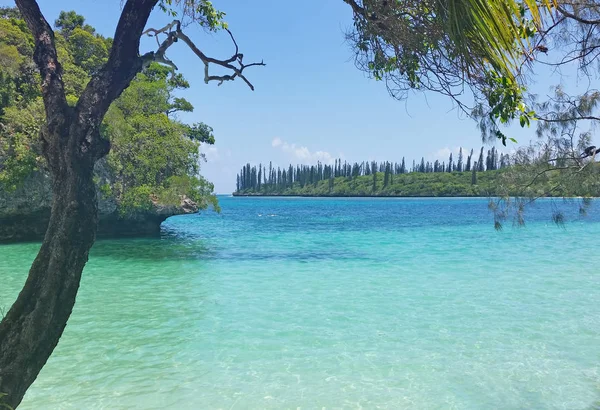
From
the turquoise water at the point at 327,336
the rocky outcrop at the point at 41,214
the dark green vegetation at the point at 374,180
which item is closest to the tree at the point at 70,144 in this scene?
the turquoise water at the point at 327,336

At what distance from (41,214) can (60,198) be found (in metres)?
22.8

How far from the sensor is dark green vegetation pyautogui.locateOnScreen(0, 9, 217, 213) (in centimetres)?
2005

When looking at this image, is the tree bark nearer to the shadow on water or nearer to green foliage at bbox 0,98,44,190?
the shadow on water

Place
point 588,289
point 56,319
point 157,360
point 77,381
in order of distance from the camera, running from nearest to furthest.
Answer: point 56,319, point 77,381, point 157,360, point 588,289

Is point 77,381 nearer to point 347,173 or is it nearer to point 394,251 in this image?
point 394,251

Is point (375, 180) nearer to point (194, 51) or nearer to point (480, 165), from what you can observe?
point (480, 165)

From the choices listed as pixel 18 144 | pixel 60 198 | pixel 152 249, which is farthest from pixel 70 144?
pixel 18 144

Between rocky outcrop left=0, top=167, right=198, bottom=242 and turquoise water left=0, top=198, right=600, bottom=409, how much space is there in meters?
5.23

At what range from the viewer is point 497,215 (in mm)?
8953

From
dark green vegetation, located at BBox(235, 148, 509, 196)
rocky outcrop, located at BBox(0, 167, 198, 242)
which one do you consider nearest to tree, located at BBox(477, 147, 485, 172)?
dark green vegetation, located at BBox(235, 148, 509, 196)

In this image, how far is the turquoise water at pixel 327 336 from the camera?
5836mm

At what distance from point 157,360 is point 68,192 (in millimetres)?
4935

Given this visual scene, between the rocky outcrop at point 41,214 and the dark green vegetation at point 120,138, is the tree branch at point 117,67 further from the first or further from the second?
the rocky outcrop at point 41,214

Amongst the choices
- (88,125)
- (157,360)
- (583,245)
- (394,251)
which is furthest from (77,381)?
(583,245)
